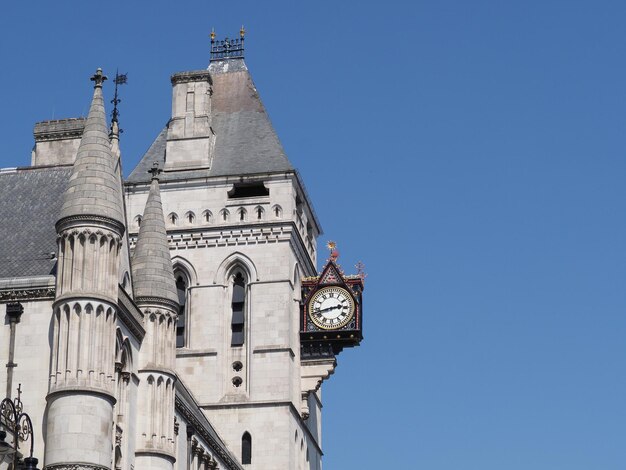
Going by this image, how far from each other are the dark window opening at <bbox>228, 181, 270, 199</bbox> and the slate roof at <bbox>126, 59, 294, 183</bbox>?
1.96ft

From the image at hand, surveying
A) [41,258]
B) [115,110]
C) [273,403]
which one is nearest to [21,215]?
[41,258]

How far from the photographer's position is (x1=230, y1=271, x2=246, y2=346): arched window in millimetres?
69500

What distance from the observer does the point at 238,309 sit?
70.1 metres

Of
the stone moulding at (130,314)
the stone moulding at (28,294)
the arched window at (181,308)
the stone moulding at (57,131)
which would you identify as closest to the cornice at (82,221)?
the stone moulding at (28,294)

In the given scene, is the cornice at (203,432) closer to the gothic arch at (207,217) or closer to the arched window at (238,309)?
the arched window at (238,309)

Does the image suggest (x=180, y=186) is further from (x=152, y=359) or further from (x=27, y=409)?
(x=27, y=409)

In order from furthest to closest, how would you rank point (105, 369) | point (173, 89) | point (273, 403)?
point (173, 89)
point (273, 403)
point (105, 369)

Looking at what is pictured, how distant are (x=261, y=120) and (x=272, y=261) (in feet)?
27.8

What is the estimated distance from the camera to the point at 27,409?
4253 cm

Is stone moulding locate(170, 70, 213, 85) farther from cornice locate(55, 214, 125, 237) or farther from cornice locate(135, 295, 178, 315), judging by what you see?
cornice locate(55, 214, 125, 237)

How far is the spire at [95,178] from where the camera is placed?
44.0m

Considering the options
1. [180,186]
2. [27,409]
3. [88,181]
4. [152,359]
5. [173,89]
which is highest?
[173,89]

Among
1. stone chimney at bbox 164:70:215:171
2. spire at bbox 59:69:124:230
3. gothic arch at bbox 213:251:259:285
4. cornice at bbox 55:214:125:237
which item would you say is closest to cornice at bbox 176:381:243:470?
gothic arch at bbox 213:251:259:285

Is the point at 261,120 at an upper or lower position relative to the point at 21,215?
upper
